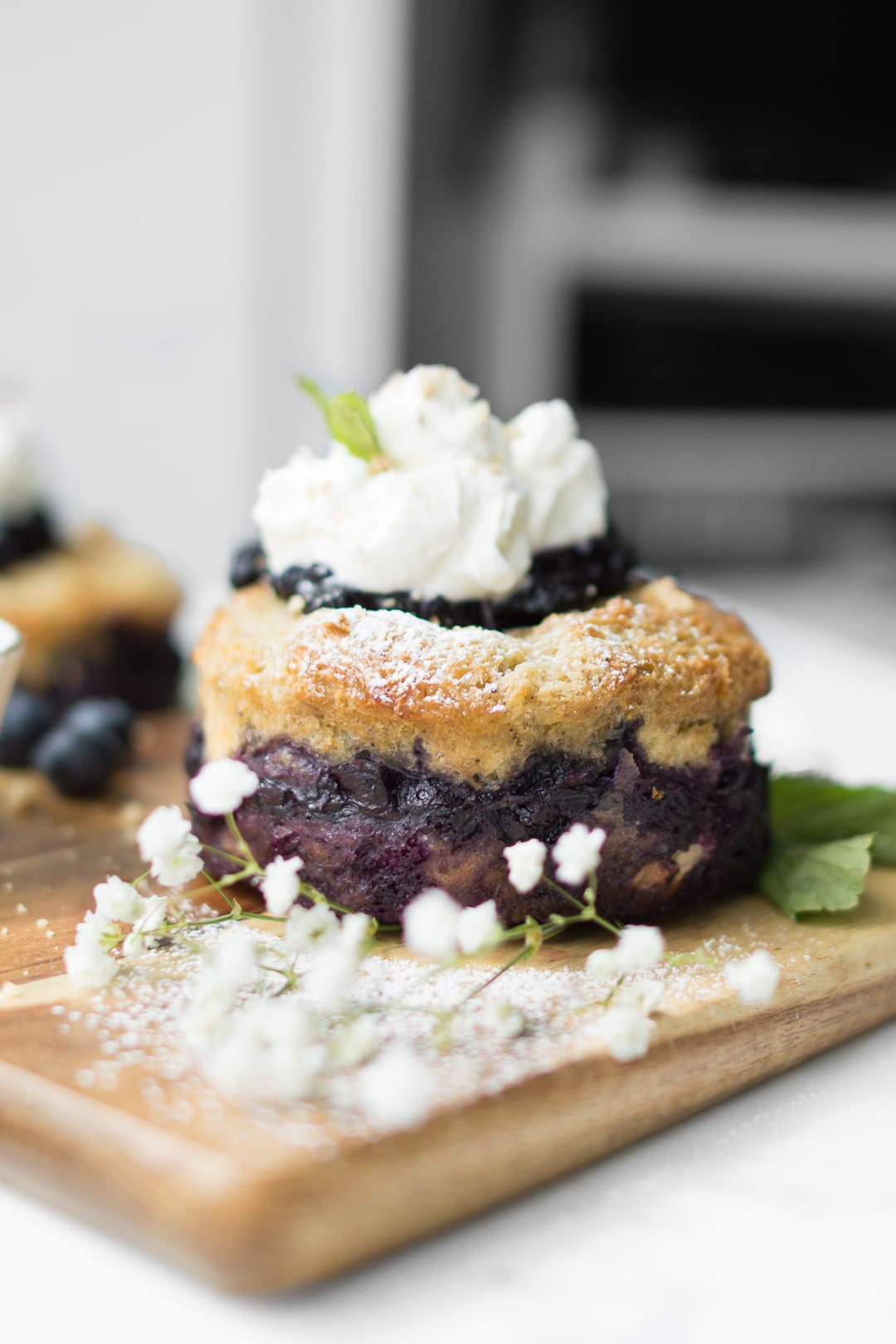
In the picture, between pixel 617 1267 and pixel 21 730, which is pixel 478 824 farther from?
pixel 21 730

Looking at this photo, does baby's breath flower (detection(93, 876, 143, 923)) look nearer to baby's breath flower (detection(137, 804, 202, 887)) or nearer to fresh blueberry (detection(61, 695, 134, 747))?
baby's breath flower (detection(137, 804, 202, 887))

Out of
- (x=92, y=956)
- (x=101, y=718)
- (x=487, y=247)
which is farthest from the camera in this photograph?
(x=487, y=247)

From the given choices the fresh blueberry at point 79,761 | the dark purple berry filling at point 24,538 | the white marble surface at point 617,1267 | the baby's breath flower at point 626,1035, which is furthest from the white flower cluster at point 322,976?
the dark purple berry filling at point 24,538

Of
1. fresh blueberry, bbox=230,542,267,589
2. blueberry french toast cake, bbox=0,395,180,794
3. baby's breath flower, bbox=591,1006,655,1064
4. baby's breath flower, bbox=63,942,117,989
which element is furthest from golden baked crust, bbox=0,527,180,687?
baby's breath flower, bbox=591,1006,655,1064

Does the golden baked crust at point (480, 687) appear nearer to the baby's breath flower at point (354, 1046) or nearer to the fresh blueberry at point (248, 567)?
the fresh blueberry at point (248, 567)

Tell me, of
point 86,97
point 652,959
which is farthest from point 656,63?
point 652,959

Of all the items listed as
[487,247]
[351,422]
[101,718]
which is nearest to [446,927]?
[351,422]
